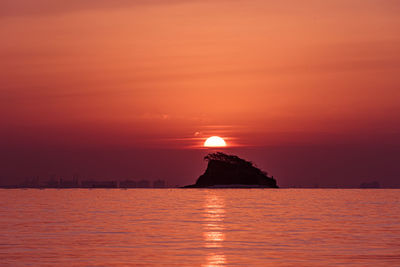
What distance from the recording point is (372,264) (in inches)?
1548

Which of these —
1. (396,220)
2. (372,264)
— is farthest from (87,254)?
(396,220)

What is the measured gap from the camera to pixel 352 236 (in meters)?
56.6

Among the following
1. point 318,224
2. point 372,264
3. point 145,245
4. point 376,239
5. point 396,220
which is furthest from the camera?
point 396,220

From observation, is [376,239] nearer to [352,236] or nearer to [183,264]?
[352,236]

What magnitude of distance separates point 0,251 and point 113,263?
30.8ft

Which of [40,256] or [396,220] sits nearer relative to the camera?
[40,256]

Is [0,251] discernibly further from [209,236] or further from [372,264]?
[372,264]

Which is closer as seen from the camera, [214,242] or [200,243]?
[200,243]

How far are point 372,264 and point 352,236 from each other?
17518 millimetres

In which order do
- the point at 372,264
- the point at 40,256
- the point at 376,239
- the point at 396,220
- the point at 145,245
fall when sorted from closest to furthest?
the point at 372,264, the point at 40,256, the point at 145,245, the point at 376,239, the point at 396,220

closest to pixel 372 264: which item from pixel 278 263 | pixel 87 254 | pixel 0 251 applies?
pixel 278 263

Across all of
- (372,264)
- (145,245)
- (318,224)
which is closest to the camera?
(372,264)

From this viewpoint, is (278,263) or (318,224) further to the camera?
(318,224)

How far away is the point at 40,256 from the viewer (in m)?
42.8
